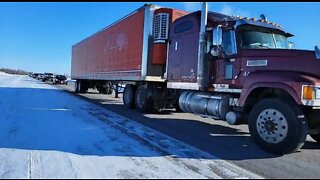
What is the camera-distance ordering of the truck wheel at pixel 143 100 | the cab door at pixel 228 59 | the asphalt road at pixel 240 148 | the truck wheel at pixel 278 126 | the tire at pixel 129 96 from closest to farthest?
the asphalt road at pixel 240 148, the truck wheel at pixel 278 126, the cab door at pixel 228 59, the truck wheel at pixel 143 100, the tire at pixel 129 96

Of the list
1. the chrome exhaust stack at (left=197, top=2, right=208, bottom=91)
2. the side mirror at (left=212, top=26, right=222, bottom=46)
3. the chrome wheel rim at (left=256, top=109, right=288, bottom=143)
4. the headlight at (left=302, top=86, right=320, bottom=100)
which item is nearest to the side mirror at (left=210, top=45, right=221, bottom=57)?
the side mirror at (left=212, top=26, right=222, bottom=46)

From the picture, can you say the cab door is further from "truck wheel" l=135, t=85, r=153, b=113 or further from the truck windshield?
"truck wheel" l=135, t=85, r=153, b=113

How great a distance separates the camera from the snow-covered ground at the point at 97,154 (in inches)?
214

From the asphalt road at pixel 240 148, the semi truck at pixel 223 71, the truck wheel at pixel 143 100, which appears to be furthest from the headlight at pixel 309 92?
the truck wheel at pixel 143 100

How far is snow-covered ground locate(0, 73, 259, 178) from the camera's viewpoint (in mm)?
5430

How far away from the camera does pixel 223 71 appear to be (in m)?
9.79

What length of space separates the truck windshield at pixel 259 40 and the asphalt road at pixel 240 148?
2.28 m

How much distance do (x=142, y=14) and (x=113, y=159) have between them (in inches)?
347

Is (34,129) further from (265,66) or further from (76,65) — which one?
(76,65)

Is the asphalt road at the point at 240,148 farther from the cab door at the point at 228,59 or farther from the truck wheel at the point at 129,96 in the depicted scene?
the truck wheel at the point at 129,96

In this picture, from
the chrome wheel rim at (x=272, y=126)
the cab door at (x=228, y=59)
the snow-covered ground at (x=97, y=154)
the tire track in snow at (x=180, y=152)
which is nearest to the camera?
the snow-covered ground at (x=97, y=154)

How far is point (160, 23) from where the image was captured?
44.1ft

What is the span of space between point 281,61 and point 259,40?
1305mm

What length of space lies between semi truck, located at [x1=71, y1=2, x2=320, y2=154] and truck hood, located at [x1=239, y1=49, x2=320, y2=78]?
2 centimetres
